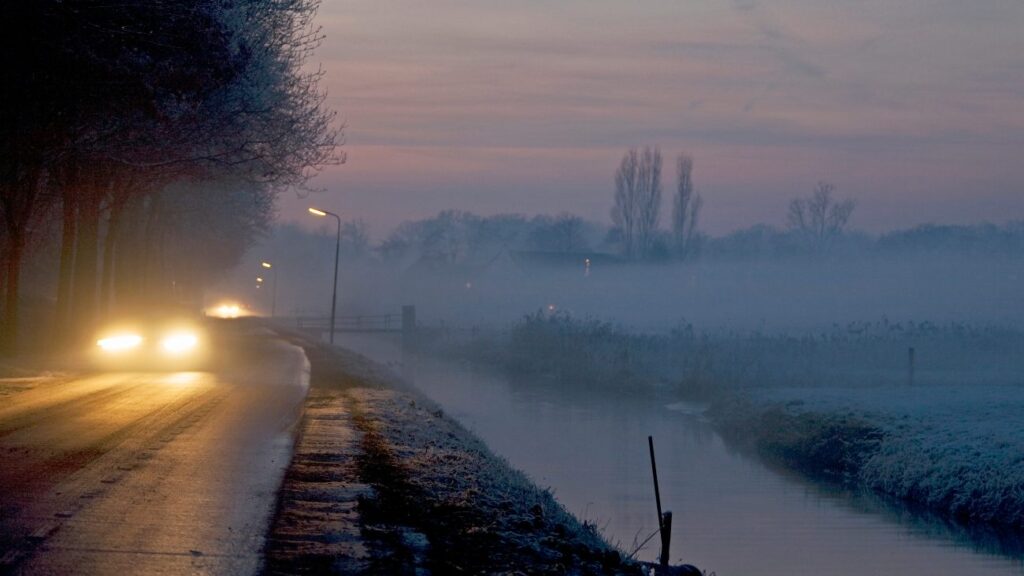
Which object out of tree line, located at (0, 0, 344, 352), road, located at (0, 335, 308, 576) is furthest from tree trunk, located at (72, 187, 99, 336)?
road, located at (0, 335, 308, 576)

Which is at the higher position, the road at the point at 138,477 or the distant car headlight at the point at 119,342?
the distant car headlight at the point at 119,342

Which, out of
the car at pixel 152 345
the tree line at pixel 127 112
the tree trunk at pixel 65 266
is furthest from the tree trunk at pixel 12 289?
the tree trunk at pixel 65 266

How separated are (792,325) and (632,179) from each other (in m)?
50.6

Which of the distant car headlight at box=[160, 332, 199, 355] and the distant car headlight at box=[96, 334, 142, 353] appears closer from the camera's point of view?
the distant car headlight at box=[96, 334, 142, 353]

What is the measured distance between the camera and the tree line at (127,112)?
19.6 m

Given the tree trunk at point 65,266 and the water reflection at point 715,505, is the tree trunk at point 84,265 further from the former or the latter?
the water reflection at point 715,505

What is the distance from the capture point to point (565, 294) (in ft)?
385

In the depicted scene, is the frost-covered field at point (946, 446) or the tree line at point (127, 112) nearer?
the tree line at point (127, 112)

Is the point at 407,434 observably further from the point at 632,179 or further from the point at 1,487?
the point at 632,179

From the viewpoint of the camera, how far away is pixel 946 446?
981 inches

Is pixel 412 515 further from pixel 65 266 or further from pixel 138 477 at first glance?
pixel 65 266

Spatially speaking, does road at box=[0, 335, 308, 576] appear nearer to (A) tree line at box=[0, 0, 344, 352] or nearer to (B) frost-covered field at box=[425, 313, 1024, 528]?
(A) tree line at box=[0, 0, 344, 352]

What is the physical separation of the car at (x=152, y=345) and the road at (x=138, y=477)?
9.90 meters

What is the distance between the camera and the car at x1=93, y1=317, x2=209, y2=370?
3331cm
